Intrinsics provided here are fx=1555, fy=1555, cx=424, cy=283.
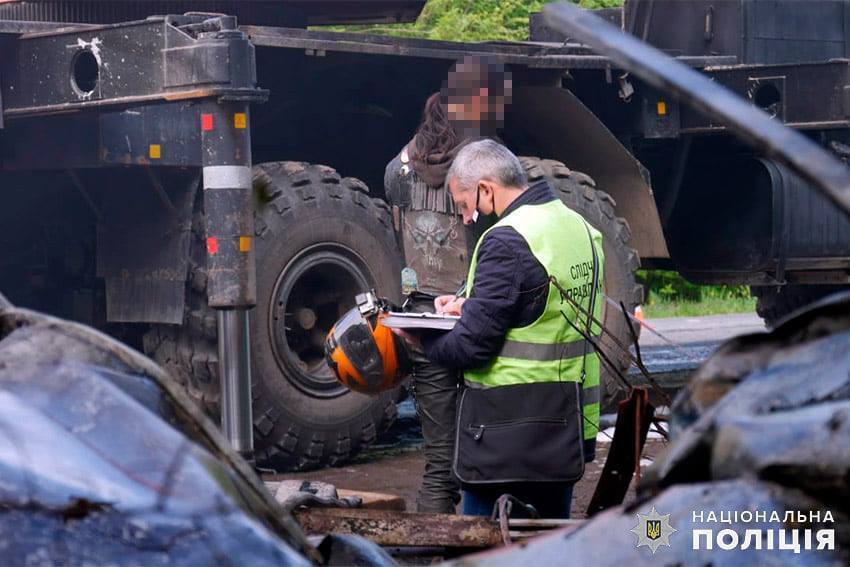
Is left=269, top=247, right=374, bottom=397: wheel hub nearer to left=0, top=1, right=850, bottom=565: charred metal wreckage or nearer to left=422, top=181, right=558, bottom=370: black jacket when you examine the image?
left=422, top=181, right=558, bottom=370: black jacket

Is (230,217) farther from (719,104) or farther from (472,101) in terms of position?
(719,104)

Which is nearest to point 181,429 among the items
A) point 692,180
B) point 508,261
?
point 508,261

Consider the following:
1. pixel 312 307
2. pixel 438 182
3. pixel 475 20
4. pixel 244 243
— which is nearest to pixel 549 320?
pixel 438 182

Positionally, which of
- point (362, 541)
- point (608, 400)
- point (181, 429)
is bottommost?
point (608, 400)

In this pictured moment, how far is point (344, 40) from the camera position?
6.98m

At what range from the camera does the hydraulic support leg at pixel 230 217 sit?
6074 millimetres

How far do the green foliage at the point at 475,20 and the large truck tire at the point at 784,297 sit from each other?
22.8ft

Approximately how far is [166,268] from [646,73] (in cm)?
512

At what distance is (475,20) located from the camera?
59.9 feet

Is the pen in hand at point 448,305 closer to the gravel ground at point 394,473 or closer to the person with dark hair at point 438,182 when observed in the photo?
the person with dark hair at point 438,182

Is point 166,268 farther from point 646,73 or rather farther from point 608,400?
point 646,73

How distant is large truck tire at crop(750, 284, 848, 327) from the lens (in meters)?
10.4

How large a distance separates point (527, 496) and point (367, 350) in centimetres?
85

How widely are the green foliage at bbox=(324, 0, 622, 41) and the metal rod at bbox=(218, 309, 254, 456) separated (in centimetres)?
1139
